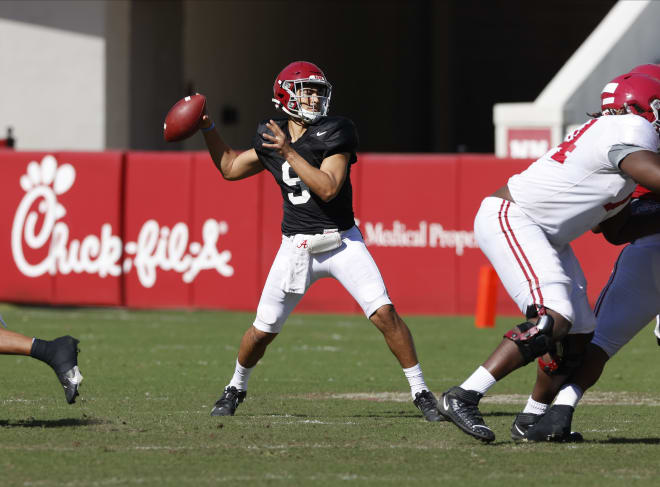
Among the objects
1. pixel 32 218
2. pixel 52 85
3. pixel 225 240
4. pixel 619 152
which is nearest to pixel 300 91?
pixel 619 152

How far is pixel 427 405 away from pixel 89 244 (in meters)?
8.57

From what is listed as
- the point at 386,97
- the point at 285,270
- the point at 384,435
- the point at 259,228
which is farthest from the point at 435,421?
the point at 386,97

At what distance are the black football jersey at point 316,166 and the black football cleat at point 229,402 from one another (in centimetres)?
88

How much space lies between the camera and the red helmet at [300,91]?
6.70m

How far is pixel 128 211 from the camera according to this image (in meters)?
14.5

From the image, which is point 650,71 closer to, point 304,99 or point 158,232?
point 304,99

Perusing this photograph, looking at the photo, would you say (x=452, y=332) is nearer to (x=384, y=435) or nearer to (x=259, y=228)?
(x=259, y=228)

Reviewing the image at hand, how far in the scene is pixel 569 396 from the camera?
5.82 metres

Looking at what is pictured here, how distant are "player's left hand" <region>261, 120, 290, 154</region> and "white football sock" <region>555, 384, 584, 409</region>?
1.78 meters

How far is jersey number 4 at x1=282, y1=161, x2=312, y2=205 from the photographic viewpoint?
6695mm

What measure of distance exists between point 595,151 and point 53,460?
2.59 metres

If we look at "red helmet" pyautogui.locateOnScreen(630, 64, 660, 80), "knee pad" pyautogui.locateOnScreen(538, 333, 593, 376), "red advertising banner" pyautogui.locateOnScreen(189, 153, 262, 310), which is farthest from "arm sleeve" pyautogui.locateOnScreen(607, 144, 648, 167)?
"red advertising banner" pyautogui.locateOnScreen(189, 153, 262, 310)

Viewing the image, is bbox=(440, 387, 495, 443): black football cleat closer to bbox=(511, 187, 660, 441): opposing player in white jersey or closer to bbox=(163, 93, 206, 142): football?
bbox=(511, 187, 660, 441): opposing player in white jersey

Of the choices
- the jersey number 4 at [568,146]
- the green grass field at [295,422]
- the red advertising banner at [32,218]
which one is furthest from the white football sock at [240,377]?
the red advertising banner at [32,218]
